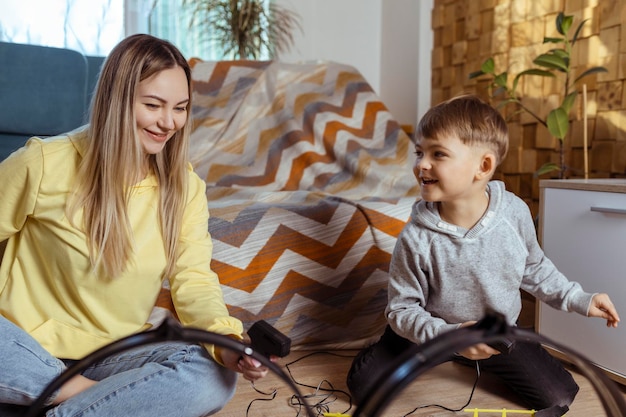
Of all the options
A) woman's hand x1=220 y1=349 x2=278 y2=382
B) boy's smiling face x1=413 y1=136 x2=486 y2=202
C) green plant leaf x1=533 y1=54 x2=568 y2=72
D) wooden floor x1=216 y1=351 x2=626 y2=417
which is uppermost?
green plant leaf x1=533 y1=54 x2=568 y2=72

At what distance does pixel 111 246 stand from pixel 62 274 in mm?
102

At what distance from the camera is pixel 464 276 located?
1.38 meters

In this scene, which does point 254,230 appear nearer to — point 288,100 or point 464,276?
point 464,276

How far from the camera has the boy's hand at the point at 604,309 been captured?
1.24 m

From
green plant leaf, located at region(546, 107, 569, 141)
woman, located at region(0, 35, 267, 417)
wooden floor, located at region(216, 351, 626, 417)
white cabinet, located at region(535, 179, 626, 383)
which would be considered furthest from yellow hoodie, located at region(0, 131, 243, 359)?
green plant leaf, located at region(546, 107, 569, 141)

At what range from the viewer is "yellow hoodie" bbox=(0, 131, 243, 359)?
1.08 meters

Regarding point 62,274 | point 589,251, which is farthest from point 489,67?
point 62,274

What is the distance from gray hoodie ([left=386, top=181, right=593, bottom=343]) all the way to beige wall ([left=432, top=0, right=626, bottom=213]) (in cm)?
88

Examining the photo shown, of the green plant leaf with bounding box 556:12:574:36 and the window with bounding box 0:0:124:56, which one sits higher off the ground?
the window with bounding box 0:0:124:56

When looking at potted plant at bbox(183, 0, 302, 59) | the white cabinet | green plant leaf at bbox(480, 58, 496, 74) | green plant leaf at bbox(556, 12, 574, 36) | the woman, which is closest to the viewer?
the woman

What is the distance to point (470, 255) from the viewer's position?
1.37 m

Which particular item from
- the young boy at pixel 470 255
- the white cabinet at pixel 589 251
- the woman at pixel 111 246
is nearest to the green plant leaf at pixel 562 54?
the white cabinet at pixel 589 251

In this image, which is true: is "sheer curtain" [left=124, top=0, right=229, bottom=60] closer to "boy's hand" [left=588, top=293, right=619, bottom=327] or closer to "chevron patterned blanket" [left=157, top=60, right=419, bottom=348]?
"chevron patterned blanket" [left=157, top=60, right=419, bottom=348]

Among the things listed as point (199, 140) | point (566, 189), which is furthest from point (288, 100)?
point (566, 189)
